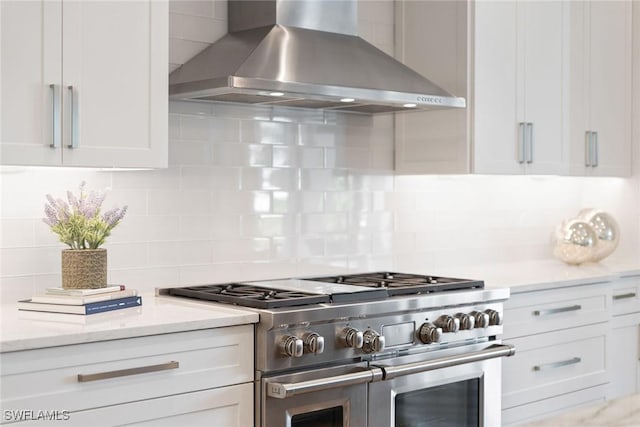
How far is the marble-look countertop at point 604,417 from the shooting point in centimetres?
145

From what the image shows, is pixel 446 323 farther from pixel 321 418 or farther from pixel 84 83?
pixel 84 83

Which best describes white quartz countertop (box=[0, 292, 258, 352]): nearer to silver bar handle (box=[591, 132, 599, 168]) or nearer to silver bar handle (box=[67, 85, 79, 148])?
silver bar handle (box=[67, 85, 79, 148])

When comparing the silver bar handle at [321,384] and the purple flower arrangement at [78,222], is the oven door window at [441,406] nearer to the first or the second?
the silver bar handle at [321,384]

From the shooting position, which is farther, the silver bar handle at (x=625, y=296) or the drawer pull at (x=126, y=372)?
the silver bar handle at (x=625, y=296)

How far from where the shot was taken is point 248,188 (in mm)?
3574

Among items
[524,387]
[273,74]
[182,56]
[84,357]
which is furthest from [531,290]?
[84,357]

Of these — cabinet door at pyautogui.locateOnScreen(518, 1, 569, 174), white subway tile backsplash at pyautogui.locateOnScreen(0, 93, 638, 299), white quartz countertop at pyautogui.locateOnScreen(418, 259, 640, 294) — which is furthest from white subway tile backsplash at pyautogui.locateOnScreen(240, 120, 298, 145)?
cabinet door at pyautogui.locateOnScreen(518, 1, 569, 174)

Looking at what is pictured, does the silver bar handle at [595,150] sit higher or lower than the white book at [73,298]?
higher

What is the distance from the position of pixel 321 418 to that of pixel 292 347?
297 millimetres

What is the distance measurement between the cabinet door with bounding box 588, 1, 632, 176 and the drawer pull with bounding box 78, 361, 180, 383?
2821mm

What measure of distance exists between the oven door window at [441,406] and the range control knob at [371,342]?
233mm

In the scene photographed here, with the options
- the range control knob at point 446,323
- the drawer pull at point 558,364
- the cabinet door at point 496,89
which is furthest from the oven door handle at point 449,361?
the cabinet door at point 496,89

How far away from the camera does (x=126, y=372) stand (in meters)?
2.43

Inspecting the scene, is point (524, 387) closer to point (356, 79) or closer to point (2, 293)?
point (356, 79)
